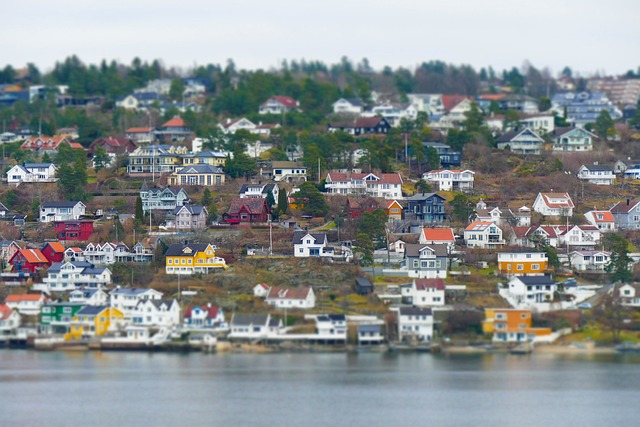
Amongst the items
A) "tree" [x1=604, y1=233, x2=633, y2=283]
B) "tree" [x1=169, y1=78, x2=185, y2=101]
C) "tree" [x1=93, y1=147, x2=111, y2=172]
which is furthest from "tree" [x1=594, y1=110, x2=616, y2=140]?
"tree" [x1=169, y1=78, x2=185, y2=101]

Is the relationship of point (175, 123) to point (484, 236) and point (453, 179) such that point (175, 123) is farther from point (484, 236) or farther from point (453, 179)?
point (484, 236)

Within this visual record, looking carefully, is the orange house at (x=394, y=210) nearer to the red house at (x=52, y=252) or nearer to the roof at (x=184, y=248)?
the roof at (x=184, y=248)

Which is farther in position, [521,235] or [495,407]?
[521,235]

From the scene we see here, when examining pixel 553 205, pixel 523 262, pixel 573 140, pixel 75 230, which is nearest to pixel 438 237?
pixel 523 262

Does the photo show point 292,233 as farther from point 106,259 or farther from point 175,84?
point 175,84

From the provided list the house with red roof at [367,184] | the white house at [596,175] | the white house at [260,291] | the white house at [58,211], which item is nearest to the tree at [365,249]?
the white house at [260,291]

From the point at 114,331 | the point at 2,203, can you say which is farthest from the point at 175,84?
the point at 114,331
